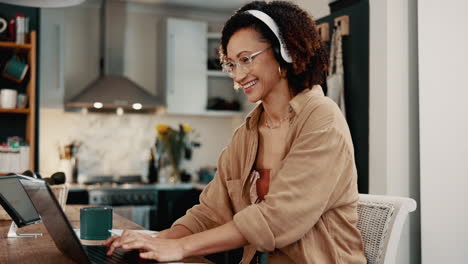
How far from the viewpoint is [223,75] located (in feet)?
19.1

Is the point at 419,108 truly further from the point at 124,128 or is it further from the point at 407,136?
the point at 124,128

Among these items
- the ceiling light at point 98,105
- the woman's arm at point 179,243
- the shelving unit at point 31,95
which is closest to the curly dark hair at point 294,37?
the woman's arm at point 179,243

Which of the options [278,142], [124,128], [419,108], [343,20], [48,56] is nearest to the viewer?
[278,142]

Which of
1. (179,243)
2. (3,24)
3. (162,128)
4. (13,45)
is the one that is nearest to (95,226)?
(179,243)

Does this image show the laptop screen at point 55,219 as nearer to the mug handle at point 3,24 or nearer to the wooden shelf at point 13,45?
the wooden shelf at point 13,45

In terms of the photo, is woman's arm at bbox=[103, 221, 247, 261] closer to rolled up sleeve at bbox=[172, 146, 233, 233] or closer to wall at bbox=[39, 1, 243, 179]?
rolled up sleeve at bbox=[172, 146, 233, 233]

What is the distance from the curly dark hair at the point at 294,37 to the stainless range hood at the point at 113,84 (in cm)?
365

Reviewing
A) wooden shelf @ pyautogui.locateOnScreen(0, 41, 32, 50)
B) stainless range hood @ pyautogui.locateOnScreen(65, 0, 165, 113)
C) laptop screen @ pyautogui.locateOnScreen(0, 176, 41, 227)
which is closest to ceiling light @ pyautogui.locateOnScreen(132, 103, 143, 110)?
stainless range hood @ pyautogui.locateOnScreen(65, 0, 165, 113)

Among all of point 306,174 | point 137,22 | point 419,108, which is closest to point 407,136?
point 419,108

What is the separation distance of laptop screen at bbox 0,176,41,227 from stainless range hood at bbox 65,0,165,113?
3.37 metres

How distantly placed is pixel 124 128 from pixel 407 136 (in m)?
3.22

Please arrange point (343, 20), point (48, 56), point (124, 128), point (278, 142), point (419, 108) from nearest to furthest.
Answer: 1. point (278, 142)
2. point (419, 108)
3. point (343, 20)
4. point (48, 56)
5. point (124, 128)

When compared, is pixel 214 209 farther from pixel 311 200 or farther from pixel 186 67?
pixel 186 67

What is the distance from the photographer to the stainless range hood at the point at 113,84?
5.02 metres
